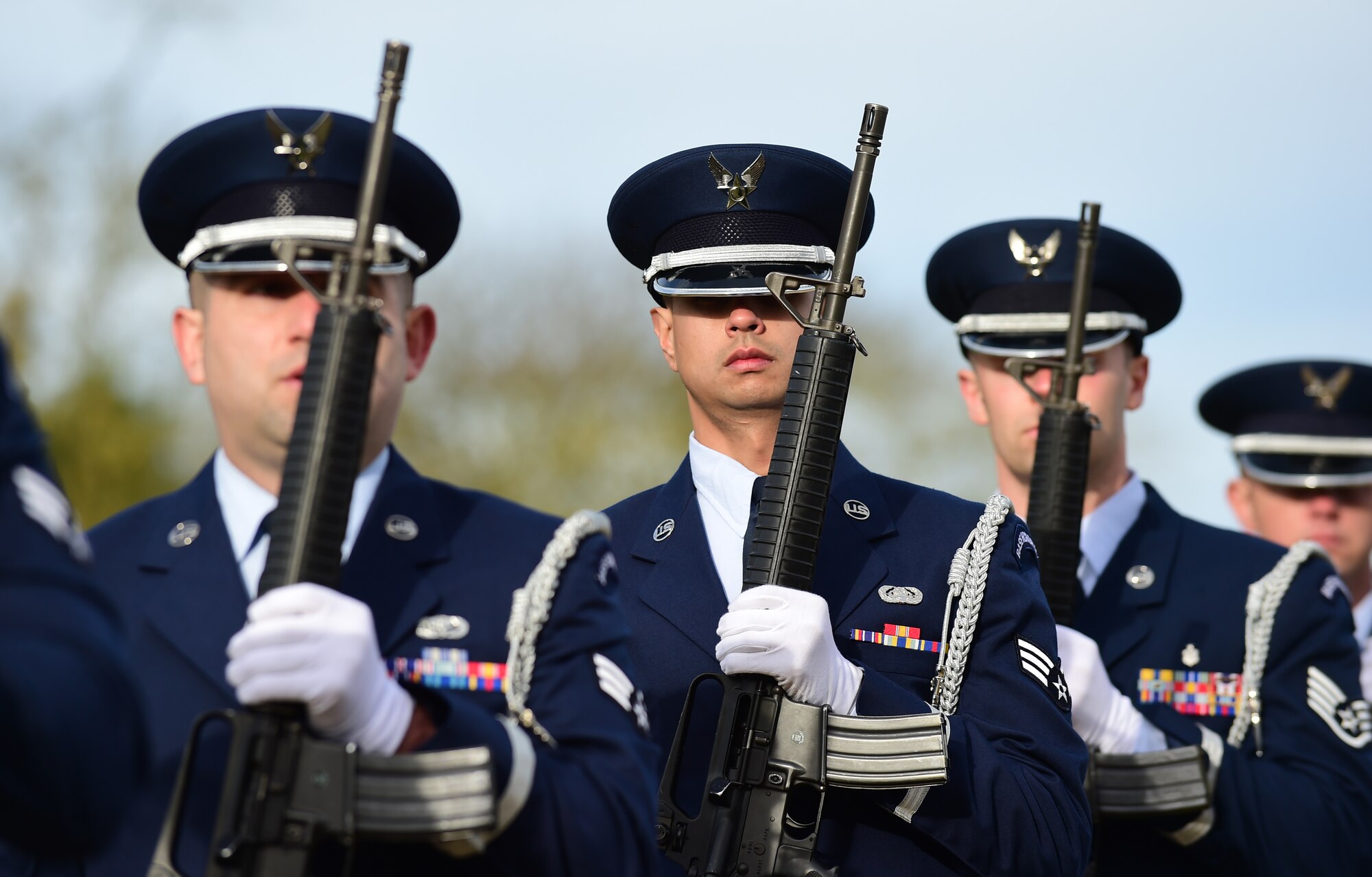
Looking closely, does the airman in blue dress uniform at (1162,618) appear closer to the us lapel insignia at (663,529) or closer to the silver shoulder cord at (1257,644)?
the silver shoulder cord at (1257,644)

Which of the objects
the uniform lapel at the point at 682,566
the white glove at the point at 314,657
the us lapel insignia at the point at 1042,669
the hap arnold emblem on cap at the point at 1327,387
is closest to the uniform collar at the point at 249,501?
the white glove at the point at 314,657

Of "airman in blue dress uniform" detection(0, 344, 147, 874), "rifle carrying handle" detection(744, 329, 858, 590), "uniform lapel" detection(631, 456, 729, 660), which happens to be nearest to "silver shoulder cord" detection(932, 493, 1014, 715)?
"rifle carrying handle" detection(744, 329, 858, 590)

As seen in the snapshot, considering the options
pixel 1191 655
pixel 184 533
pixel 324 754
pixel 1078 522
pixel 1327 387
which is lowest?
pixel 324 754

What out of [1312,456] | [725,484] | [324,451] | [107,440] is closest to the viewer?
[324,451]

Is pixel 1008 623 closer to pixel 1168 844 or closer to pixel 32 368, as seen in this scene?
pixel 1168 844

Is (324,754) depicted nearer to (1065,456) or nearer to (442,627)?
(442,627)

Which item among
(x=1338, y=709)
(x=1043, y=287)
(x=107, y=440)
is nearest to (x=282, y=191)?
(x=1043, y=287)

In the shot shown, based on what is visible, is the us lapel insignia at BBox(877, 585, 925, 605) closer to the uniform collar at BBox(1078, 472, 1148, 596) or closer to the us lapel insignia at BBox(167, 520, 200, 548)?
the uniform collar at BBox(1078, 472, 1148, 596)

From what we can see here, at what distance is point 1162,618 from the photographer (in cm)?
639

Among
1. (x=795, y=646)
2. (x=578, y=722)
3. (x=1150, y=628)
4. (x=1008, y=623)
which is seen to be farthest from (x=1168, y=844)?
(x=578, y=722)

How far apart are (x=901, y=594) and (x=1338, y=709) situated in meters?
2.00

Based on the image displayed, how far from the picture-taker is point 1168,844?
238 inches

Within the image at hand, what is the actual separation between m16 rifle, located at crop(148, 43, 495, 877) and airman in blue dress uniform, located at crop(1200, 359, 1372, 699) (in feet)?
20.6

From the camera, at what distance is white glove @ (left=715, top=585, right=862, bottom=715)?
4359mm
